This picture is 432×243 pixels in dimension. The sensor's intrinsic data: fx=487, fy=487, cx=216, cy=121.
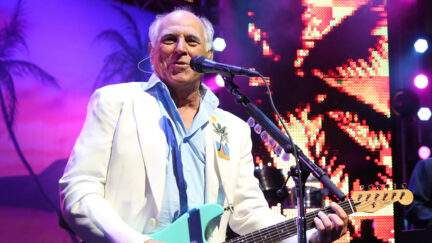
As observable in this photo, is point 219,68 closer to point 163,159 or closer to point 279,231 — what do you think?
point 163,159

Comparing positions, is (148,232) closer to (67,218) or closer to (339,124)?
(67,218)

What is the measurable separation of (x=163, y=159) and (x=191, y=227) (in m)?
0.37

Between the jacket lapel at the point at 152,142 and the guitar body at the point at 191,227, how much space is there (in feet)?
0.43

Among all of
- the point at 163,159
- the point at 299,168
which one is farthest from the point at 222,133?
the point at 299,168

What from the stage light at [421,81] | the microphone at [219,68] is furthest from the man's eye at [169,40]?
the stage light at [421,81]

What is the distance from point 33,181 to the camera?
6746 mm

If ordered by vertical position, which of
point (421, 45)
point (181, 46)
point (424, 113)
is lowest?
point (424, 113)

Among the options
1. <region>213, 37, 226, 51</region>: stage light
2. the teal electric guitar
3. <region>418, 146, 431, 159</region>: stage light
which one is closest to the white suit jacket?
the teal electric guitar

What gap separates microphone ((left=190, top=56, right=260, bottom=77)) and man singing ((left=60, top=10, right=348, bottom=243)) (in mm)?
422

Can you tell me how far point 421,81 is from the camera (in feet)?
20.7

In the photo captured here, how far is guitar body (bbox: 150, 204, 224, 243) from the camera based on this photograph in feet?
7.58

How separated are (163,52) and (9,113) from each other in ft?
15.1

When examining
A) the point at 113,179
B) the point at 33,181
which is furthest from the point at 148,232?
the point at 33,181

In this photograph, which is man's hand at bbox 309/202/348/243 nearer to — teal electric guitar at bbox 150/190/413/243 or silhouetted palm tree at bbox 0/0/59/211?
teal electric guitar at bbox 150/190/413/243
